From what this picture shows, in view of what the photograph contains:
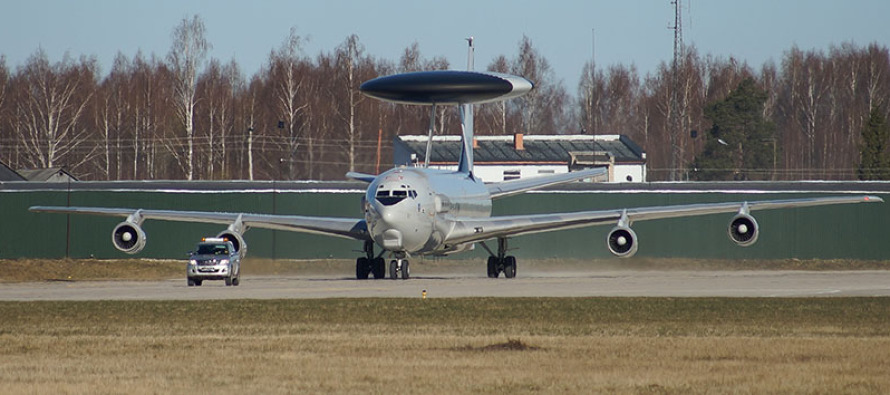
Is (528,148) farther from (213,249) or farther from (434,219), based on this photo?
(213,249)

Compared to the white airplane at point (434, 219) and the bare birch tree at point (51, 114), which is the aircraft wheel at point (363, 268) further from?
the bare birch tree at point (51, 114)

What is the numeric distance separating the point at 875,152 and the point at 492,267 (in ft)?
173

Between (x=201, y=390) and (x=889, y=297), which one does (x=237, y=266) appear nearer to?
(x=889, y=297)

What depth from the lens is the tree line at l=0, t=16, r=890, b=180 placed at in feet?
386

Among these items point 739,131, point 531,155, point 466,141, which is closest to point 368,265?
point 466,141

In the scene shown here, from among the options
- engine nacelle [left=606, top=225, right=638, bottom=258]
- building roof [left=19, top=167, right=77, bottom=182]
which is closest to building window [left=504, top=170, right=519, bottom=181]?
building roof [left=19, top=167, right=77, bottom=182]

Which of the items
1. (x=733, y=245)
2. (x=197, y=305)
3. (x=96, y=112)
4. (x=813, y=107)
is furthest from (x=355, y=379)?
(x=813, y=107)

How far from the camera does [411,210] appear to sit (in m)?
49.2

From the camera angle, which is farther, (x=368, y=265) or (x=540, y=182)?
(x=540, y=182)

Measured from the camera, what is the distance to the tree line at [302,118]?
386ft

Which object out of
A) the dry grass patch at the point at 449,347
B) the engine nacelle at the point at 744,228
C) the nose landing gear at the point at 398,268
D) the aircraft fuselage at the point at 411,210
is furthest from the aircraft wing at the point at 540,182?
the dry grass patch at the point at 449,347

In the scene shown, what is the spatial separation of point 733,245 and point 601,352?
177 feet

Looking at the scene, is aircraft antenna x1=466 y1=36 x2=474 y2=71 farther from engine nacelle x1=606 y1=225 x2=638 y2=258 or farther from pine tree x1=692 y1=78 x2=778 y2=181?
pine tree x1=692 y1=78 x2=778 y2=181

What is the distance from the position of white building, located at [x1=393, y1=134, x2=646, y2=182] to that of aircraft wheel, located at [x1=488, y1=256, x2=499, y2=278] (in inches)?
1916
